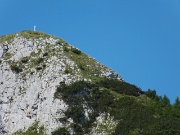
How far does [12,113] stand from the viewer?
8088cm

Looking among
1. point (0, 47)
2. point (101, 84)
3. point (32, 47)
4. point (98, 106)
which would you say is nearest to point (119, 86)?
point (101, 84)

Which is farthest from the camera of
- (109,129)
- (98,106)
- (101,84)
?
(101,84)

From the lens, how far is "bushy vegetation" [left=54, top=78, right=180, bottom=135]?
6475 cm

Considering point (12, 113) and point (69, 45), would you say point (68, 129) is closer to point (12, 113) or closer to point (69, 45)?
point (12, 113)

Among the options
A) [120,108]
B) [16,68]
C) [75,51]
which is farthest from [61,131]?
[75,51]

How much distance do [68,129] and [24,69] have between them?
66.4 feet

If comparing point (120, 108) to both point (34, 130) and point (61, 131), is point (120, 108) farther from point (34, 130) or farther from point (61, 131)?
point (34, 130)

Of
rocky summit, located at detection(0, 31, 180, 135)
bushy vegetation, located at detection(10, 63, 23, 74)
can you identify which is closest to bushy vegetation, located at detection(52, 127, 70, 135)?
rocky summit, located at detection(0, 31, 180, 135)

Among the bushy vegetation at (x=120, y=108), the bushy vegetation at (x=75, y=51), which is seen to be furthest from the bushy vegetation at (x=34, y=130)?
the bushy vegetation at (x=75, y=51)

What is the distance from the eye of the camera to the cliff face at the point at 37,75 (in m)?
76.8

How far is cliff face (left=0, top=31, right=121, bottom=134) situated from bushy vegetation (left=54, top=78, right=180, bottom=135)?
2183mm

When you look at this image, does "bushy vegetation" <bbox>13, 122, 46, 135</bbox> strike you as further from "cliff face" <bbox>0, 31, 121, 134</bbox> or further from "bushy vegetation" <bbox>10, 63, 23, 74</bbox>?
"bushy vegetation" <bbox>10, 63, 23, 74</bbox>

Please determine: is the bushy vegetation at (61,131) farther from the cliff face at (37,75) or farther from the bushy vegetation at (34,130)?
the bushy vegetation at (34,130)

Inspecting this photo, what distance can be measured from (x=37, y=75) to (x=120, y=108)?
61.4 ft
